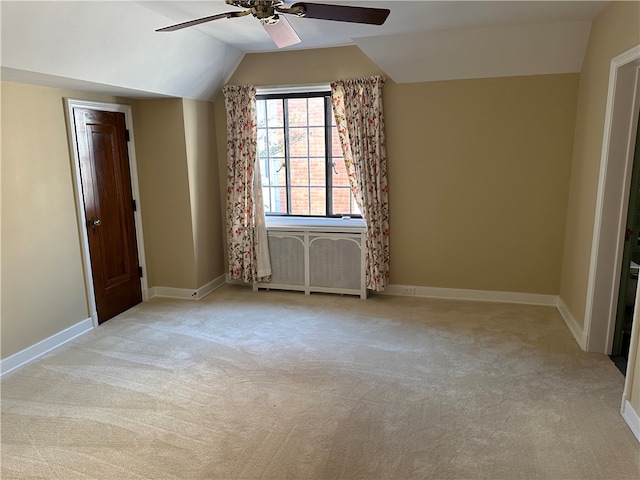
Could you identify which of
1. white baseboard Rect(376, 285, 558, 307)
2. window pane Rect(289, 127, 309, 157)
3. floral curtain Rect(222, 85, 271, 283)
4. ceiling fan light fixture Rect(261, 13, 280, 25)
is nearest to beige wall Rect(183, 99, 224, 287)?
floral curtain Rect(222, 85, 271, 283)

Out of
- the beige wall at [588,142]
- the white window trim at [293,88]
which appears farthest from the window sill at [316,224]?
the beige wall at [588,142]

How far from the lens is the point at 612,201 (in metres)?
3.32

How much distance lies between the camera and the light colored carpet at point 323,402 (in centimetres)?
242

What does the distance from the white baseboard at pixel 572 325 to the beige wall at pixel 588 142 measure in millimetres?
55

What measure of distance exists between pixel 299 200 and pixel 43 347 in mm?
2898

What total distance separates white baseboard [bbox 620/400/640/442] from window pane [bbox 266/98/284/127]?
4053 mm

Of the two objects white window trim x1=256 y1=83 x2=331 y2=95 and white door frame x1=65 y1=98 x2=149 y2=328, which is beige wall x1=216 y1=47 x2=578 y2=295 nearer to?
white window trim x1=256 y1=83 x2=331 y2=95

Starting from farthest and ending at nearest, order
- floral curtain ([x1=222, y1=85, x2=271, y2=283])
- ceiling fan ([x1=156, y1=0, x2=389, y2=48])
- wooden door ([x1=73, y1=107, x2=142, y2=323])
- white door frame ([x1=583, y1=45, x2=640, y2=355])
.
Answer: floral curtain ([x1=222, y1=85, x2=271, y2=283]) → wooden door ([x1=73, y1=107, x2=142, y2=323]) → white door frame ([x1=583, y1=45, x2=640, y2=355]) → ceiling fan ([x1=156, y1=0, x2=389, y2=48])

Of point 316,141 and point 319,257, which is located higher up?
point 316,141

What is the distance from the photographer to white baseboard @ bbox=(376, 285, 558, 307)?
4.61 meters

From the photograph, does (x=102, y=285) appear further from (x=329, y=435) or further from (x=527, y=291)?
(x=527, y=291)

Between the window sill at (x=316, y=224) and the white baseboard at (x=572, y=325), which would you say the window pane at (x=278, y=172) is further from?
the white baseboard at (x=572, y=325)

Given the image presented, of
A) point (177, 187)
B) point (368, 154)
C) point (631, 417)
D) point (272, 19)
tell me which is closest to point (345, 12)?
point (272, 19)

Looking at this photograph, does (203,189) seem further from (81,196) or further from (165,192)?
(81,196)
